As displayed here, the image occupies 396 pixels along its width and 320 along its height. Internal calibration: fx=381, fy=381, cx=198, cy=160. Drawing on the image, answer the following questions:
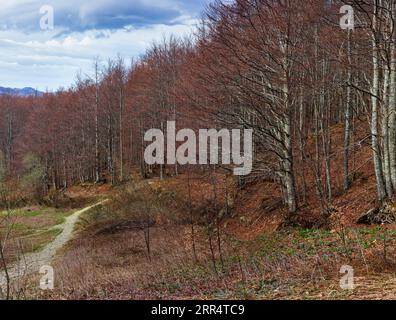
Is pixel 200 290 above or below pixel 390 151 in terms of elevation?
below

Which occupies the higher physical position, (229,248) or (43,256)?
(229,248)

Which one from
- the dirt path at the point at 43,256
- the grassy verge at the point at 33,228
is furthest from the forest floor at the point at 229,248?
the grassy verge at the point at 33,228

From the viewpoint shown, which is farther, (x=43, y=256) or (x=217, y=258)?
(x=43, y=256)

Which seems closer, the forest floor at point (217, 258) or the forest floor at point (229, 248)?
the forest floor at point (217, 258)

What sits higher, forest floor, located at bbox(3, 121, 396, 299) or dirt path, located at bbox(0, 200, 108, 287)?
forest floor, located at bbox(3, 121, 396, 299)

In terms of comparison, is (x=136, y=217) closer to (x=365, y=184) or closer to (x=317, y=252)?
(x=365, y=184)

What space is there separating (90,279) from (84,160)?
34631 mm

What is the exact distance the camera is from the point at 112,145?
133 ft

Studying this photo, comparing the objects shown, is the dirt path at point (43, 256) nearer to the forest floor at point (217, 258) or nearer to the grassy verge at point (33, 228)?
the grassy verge at point (33, 228)

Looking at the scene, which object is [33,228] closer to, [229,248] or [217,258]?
[229,248]

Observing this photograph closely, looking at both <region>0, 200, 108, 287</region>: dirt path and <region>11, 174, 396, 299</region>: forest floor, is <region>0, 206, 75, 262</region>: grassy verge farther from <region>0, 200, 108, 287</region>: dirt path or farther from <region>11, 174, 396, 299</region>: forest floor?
<region>11, 174, 396, 299</region>: forest floor

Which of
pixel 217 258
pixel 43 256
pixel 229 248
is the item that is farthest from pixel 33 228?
pixel 217 258

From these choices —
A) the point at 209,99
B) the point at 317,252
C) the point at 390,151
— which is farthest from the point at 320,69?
the point at 317,252

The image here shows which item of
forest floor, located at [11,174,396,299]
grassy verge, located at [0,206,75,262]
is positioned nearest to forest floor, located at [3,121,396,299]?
forest floor, located at [11,174,396,299]
